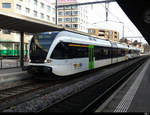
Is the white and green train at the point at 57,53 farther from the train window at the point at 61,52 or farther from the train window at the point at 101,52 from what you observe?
the train window at the point at 101,52

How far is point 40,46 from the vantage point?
9.70 m

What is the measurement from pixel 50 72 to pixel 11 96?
2.56 m

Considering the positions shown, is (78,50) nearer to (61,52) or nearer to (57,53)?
(61,52)

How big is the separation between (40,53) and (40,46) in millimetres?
446

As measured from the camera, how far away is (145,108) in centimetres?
539

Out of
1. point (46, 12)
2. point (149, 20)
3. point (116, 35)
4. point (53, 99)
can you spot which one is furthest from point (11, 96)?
point (116, 35)

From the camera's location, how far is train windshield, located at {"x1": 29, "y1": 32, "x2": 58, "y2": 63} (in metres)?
9.41

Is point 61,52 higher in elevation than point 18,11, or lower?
lower

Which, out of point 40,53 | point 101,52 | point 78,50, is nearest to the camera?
point 40,53

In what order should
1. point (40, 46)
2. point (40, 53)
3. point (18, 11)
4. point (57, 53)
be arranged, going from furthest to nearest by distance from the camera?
point (18, 11)
point (40, 46)
point (40, 53)
point (57, 53)

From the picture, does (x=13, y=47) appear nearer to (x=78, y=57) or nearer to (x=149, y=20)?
(x=78, y=57)

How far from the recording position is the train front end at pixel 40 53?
9.23 metres

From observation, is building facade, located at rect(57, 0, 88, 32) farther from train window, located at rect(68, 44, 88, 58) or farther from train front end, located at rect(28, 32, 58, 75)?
train front end, located at rect(28, 32, 58, 75)

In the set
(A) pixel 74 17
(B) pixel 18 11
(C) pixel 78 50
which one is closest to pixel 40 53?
(C) pixel 78 50
